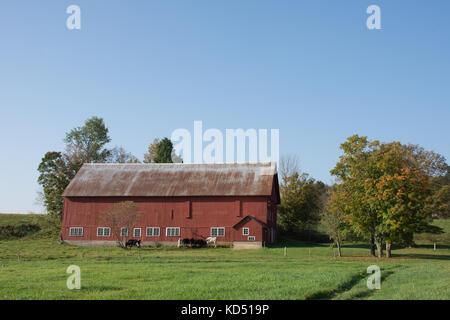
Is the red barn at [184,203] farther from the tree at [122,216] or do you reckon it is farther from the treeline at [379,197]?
the treeline at [379,197]

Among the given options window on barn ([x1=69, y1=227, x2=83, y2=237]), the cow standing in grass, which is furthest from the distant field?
the cow standing in grass

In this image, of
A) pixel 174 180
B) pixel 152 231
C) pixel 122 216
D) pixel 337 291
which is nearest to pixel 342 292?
pixel 337 291

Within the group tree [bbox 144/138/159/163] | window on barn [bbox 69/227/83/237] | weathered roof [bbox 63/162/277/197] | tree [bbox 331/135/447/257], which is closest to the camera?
tree [bbox 331/135/447/257]

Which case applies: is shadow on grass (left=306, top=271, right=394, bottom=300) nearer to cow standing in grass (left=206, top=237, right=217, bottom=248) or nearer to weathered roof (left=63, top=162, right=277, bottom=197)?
cow standing in grass (left=206, top=237, right=217, bottom=248)

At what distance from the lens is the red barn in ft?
172

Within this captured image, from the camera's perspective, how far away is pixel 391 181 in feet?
132

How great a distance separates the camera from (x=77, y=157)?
6831 cm

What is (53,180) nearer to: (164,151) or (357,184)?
(164,151)

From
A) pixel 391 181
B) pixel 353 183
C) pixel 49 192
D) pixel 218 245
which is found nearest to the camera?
pixel 391 181

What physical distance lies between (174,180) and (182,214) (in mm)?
4915

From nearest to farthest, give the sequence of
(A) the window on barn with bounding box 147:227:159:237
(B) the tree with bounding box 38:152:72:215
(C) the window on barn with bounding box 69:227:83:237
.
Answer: (A) the window on barn with bounding box 147:227:159:237 → (C) the window on barn with bounding box 69:227:83:237 → (B) the tree with bounding box 38:152:72:215
